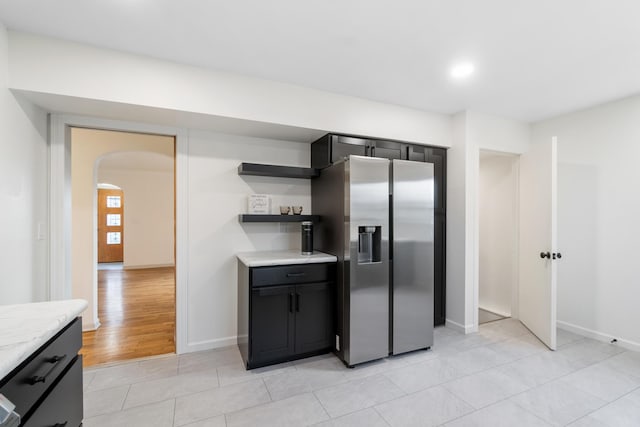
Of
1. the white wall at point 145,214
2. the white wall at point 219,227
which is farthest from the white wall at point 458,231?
the white wall at point 145,214

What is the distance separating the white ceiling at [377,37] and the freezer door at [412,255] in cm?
94

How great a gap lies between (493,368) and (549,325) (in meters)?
0.93

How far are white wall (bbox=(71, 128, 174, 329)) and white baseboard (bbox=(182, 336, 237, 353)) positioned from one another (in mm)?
1492

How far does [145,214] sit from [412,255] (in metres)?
7.65

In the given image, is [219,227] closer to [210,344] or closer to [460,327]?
[210,344]

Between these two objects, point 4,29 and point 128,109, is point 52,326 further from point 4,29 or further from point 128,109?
point 4,29

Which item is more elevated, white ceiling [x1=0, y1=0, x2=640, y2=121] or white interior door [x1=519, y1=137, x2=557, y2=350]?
white ceiling [x1=0, y1=0, x2=640, y2=121]

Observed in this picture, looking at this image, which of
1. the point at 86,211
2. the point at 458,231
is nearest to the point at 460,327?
the point at 458,231

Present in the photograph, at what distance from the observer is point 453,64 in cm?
245

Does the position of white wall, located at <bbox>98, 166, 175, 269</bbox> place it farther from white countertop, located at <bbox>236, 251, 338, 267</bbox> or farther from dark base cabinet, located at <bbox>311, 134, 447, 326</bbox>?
white countertop, located at <bbox>236, 251, 338, 267</bbox>

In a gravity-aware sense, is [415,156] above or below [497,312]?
above

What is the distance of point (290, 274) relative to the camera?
262cm

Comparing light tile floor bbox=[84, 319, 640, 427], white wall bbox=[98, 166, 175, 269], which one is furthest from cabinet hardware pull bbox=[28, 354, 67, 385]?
white wall bbox=[98, 166, 175, 269]

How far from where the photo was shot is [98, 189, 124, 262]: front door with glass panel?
8914 mm
